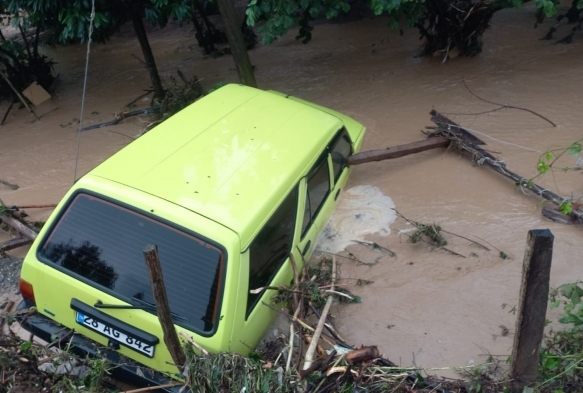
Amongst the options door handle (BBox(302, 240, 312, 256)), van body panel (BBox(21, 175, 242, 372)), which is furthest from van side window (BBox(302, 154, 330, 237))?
van body panel (BBox(21, 175, 242, 372))

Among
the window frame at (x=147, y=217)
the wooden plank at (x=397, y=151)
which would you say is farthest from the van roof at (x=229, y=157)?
the wooden plank at (x=397, y=151)

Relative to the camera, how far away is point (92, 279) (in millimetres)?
3668

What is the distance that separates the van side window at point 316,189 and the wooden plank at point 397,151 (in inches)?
30.5

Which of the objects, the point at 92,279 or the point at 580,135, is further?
the point at 580,135

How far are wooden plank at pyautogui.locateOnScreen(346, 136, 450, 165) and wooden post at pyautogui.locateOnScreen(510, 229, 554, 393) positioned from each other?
293 centimetres

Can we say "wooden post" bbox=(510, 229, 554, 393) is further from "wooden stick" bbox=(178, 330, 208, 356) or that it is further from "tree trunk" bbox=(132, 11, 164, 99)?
"tree trunk" bbox=(132, 11, 164, 99)

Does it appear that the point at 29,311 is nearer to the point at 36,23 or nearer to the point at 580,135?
the point at 36,23

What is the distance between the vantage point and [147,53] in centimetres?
917

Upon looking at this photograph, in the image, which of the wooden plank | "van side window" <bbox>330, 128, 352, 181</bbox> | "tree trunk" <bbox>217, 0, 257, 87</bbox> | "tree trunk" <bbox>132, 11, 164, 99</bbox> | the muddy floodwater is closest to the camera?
the muddy floodwater

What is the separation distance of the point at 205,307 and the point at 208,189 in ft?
2.49

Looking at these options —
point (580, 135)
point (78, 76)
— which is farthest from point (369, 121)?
point (78, 76)

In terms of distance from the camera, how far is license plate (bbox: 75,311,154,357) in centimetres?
352

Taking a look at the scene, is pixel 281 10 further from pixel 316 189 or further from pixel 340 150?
pixel 316 189

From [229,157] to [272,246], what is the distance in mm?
693
